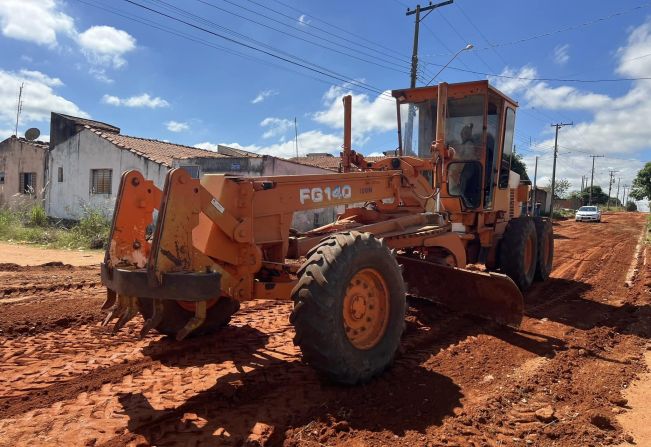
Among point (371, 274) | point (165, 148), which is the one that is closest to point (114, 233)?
point (371, 274)

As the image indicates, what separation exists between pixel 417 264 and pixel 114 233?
388 centimetres

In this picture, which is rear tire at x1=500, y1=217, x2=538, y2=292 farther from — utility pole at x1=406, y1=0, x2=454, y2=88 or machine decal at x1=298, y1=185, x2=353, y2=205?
utility pole at x1=406, y1=0, x2=454, y2=88

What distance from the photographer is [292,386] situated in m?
3.88

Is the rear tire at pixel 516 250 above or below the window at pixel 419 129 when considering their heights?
below

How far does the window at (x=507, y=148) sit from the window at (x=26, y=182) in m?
21.9

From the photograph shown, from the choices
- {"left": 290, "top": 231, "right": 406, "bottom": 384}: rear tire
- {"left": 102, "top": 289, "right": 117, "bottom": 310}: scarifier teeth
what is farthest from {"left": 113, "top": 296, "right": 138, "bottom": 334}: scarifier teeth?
{"left": 290, "top": 231, "right": 406, "bottom": 384}: rear tire

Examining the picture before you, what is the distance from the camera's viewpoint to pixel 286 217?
4504 millimetres

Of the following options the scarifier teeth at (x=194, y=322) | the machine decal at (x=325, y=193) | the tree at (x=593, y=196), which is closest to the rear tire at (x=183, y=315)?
the scarifier teeth at (x=194, y=322)

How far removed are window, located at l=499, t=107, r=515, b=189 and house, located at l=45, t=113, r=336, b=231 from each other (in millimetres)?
9968

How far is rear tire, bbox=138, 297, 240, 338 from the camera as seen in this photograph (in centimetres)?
444

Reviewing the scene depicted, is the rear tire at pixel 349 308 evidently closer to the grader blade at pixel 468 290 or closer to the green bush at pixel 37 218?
the grader blade at pixel 468 290

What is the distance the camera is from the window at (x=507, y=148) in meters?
8.23

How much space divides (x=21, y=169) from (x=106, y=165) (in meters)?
6.93

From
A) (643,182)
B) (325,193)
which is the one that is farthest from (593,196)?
(325,193)
